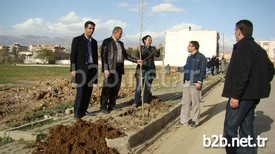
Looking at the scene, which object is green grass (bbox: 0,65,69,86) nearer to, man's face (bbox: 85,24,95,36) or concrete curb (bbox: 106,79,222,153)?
man's face (bbox: 85,24,95,36)

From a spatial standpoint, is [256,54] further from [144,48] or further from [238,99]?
[144,48]

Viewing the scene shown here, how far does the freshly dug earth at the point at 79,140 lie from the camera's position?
17.8 feet

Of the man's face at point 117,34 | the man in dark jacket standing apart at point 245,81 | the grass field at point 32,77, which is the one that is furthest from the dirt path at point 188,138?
the grass field at point 32,77

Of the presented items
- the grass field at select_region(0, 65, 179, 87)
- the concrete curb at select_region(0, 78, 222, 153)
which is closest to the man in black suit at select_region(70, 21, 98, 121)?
the concrete curb at select_region(0, 78, 222, 153)

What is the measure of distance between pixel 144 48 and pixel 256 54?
528 cm

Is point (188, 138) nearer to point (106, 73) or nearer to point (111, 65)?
point (106, 73)

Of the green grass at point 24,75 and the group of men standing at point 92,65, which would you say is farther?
the green grass at point 24,75

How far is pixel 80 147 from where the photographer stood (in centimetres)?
549

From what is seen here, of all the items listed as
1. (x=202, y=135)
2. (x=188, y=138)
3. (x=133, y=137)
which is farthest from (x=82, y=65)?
(x=202, y=135)

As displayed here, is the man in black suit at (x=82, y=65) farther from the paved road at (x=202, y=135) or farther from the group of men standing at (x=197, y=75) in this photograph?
the paved road at (x=202, y=135)

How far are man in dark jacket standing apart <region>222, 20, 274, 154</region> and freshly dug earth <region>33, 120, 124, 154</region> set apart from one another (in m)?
1.92

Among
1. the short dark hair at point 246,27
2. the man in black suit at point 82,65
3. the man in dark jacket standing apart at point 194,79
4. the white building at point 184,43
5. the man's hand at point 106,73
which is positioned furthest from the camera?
the white building at point 184,43

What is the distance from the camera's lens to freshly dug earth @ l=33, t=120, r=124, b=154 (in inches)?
214

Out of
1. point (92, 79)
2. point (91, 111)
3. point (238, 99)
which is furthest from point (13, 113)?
point (238, 99)
